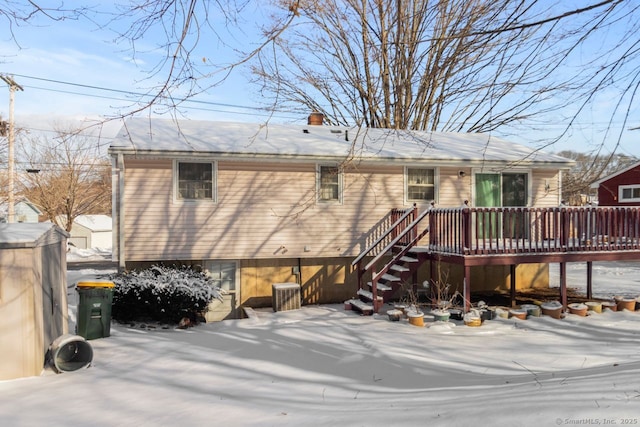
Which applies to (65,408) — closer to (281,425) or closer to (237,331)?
(281,425)

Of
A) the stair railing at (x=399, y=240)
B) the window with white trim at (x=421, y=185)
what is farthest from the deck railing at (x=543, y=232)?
the window with white trim at (x=421, y=185)

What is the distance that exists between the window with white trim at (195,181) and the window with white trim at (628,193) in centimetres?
2193

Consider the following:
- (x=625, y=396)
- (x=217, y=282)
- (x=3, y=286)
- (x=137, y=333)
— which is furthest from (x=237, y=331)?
(x=625, y=396)

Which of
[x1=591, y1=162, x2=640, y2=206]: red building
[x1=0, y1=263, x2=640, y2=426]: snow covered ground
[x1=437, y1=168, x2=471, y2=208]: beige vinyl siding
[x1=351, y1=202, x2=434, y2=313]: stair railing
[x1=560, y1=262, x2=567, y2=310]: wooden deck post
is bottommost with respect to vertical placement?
[x1=0, y1=263, x2=640, y2=426]: snow covered ground

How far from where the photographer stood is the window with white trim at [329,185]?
467 inches

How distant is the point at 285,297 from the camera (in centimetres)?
1086

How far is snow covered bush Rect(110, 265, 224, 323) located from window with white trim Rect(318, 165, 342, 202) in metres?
3.93

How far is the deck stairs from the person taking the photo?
10.1 meters

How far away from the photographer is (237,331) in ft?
28.1

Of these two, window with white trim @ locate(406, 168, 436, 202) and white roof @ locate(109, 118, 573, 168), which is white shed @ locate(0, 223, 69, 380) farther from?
window with white trim @ locate(406, 168, 436, 202)

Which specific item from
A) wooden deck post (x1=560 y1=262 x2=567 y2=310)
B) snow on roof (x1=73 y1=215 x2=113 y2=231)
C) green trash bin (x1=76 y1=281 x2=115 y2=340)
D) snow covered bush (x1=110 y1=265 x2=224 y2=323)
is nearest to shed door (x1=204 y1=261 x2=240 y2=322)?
snow covered bush (x1=110 y1=265 x2=224 y2=323)

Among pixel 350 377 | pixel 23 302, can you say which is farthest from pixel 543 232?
pixel 23 302

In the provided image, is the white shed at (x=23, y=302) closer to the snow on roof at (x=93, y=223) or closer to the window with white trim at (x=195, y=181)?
the window with white trim at (x=195, y=181)

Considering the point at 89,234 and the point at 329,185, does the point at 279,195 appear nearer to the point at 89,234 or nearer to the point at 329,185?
the point at 329,185
